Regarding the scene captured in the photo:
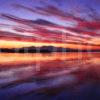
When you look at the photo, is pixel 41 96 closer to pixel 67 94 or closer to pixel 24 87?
pixel 67 94

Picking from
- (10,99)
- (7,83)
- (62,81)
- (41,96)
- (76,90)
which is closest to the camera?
(10,99)

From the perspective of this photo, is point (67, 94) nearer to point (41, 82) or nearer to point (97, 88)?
point (97, 88)

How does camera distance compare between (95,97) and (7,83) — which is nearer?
(95,97)

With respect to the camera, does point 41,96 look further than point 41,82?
No

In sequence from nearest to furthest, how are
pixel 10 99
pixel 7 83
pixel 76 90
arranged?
1. pixel 10 99
2. pixel 76 90
3. pixel 7 83

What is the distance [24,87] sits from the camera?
29.1 ft

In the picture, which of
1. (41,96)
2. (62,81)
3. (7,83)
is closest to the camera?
(41,96)

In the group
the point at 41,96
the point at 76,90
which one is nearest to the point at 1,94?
the point at 41,96

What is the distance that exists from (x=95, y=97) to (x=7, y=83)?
390cm

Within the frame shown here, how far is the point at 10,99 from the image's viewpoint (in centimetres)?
696

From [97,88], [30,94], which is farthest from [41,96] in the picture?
[97,88]

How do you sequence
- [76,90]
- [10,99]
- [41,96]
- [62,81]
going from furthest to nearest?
[62,81] < [76,90] < [41,96] < [10,99]

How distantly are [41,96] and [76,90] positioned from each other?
148cm

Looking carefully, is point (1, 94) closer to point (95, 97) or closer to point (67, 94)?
point (67, 94)
